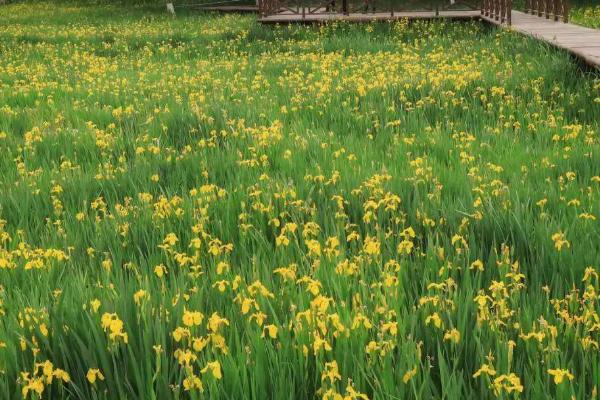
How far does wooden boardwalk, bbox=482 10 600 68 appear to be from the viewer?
8953 millimetres

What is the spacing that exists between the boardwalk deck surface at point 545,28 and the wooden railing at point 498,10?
A: 0.18 meters

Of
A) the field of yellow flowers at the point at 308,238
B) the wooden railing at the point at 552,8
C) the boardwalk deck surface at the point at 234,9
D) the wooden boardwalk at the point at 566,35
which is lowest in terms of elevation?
the field of yellow flowers at the point at 308,238

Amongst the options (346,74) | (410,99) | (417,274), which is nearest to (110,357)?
(417,274)

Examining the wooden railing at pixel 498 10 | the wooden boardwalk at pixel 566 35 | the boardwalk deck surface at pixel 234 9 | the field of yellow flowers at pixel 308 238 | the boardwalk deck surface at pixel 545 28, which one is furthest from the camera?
the boardwalk deck surface at pixel 234 9

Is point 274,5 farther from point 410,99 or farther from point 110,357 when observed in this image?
point 110,357

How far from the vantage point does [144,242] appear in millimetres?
3629

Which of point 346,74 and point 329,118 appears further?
point 346,74

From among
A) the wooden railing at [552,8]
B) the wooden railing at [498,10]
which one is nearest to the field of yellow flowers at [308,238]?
the wooden railing at [498,10]

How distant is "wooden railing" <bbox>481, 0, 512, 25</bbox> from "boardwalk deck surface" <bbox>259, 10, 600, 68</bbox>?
0.18 m

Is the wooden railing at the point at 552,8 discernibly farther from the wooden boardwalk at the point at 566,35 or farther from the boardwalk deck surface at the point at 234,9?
the boardwalk deck surface at the point at 234,9

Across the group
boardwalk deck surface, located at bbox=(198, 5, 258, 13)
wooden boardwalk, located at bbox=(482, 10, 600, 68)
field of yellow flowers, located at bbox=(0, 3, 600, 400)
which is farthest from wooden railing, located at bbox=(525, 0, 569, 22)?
boardwalk deck surface, located at bbox=(198, 5, 258, 13)

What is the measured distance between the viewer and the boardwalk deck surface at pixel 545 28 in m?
9.43

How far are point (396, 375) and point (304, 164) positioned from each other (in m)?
3.00

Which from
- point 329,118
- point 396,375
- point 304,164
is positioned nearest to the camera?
point 396,375
